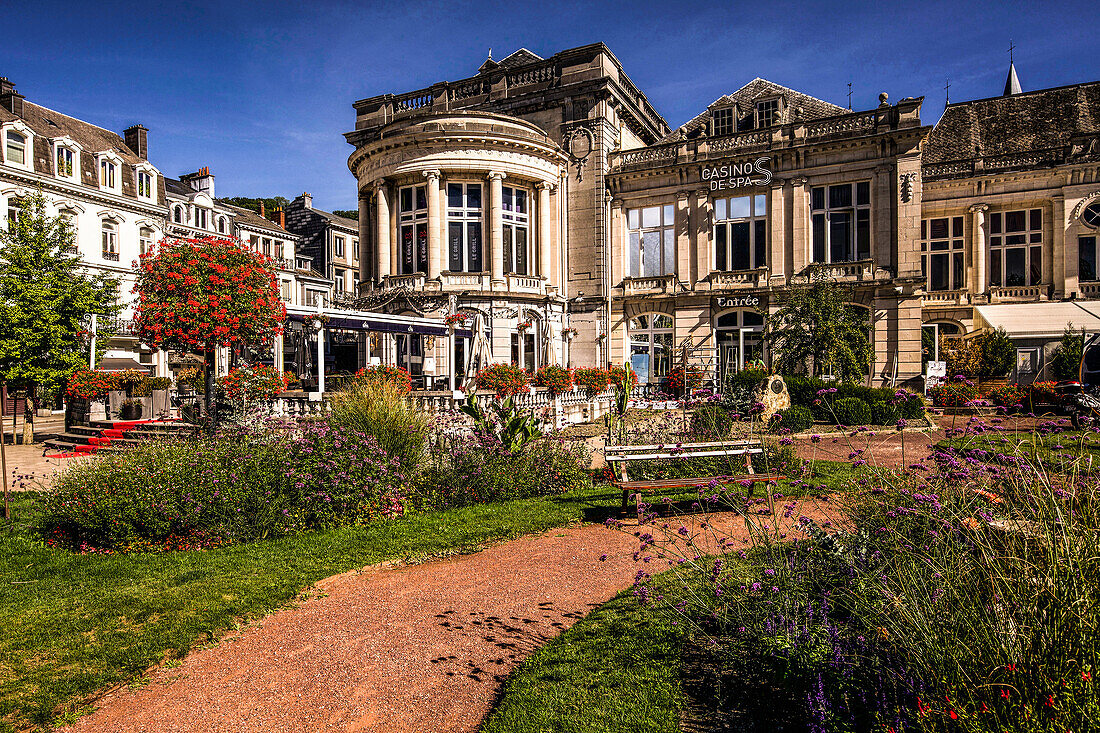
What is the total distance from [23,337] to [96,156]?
25.0 meters

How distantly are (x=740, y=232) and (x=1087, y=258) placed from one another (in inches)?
554

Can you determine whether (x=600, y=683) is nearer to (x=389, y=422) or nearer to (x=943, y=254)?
(x=389, y=422)

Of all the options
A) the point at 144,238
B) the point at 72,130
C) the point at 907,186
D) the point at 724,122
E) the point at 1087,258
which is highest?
the point at 72,130

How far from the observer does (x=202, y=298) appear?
14.5 metres

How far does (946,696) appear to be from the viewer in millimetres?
2869

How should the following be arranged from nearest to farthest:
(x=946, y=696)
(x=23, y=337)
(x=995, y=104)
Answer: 1. (x=946, y=696)
2. (x=23, y=337)
3. (x=995, y=104)

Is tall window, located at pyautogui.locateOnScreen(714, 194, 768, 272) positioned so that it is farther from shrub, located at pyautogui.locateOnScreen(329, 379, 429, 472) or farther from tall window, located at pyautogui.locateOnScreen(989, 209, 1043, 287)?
A: shrub, located at pyautogui.locateOnScreen(329, 379, 429, 472)

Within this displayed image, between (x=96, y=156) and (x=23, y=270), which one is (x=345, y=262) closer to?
(x=96, y=156)

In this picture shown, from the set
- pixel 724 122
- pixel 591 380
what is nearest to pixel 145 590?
pixel 591 380

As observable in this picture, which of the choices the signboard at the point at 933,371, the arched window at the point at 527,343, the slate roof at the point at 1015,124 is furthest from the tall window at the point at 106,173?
the slate roof at the point at 1015,124

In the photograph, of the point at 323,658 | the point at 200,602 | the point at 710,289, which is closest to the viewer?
the point at 323,658

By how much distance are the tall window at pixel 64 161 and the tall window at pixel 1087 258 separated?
45.9 metres

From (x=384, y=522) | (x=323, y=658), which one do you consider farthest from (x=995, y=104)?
(x=323, y=658)

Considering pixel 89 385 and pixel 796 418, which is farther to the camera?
pixel 89 385
